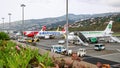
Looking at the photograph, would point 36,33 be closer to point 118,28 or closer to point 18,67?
point 118,28

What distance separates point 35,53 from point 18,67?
1.70m

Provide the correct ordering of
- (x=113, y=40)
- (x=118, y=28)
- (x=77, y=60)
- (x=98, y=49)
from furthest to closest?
(x=118, y=28)
(x=113, y=40)
(x=98, y=49)
(x=77, y=60)

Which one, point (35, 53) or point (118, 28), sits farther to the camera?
point (118, 28)

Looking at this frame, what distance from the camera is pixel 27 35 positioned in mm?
120188

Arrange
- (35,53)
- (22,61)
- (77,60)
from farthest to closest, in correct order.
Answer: (35,53), (22,61), (77,60)

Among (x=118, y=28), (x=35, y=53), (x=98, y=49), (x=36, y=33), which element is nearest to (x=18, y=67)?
(x=35, y=53)

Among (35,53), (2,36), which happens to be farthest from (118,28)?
(35,53)

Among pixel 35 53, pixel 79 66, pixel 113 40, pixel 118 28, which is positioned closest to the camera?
pixel 79 66

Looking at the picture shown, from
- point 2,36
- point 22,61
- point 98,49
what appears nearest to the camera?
point 22,61

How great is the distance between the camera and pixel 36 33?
119m

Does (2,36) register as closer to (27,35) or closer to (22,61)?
(22,61)

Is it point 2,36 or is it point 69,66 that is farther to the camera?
point 2,36

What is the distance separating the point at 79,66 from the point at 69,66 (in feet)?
0.58

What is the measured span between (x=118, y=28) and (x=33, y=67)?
163213 mm
